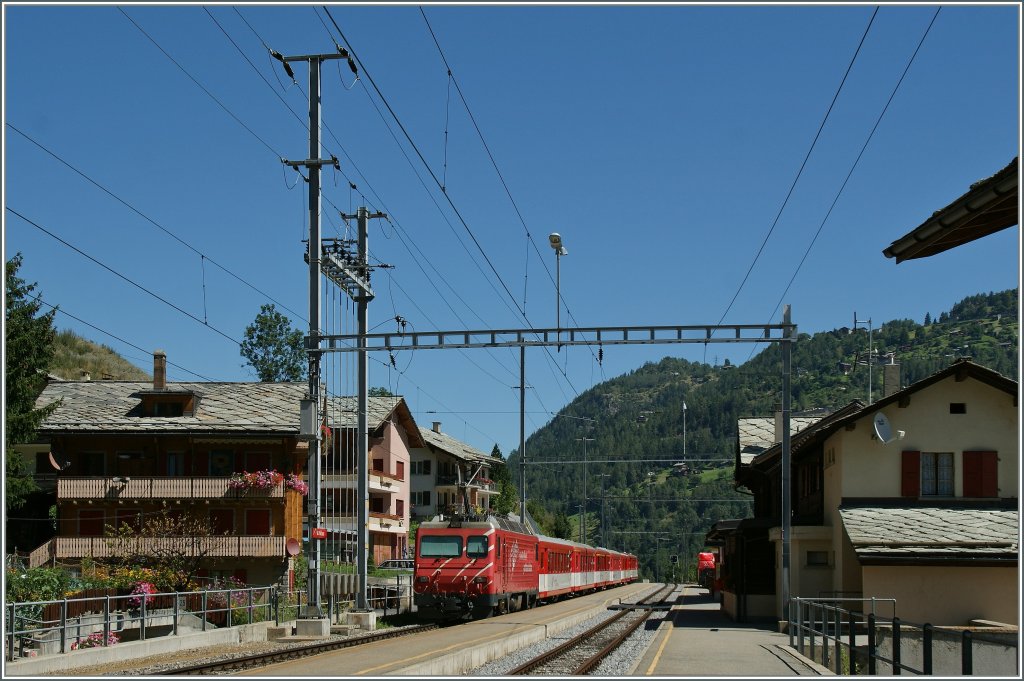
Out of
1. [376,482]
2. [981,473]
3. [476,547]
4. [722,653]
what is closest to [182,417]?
[376,482]

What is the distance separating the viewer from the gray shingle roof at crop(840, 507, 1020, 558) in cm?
2736

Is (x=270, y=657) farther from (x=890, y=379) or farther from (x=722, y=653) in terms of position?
(x=890, y=379)

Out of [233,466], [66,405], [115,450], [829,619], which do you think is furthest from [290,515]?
[829,619]

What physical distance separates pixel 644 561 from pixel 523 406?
131378mm

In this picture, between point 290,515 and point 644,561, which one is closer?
point 290,515

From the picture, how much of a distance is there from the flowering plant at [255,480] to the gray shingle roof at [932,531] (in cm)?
2300

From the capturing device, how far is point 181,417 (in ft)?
156

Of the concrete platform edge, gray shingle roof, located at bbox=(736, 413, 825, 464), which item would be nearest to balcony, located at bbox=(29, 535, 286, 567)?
the concrete platform edge

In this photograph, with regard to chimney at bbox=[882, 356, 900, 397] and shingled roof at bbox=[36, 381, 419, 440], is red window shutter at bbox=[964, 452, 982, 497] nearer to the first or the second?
chimney at bbox=[882, 356, 900, 397]

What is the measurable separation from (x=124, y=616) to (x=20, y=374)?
2645 cm

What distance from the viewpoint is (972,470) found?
99.4 ft

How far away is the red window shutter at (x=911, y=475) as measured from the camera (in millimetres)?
30328

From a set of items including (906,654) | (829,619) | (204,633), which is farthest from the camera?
(204,633)

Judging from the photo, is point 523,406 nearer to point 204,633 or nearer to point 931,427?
point 931,427
